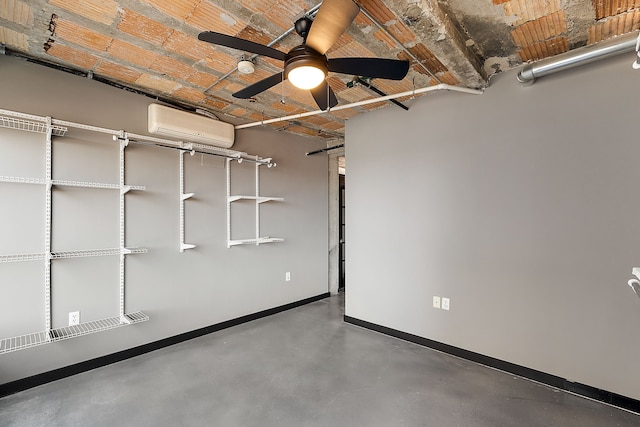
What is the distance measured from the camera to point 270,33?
6.91 ft

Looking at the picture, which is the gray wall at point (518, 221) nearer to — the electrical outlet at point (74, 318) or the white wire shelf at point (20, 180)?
the electrical outlet at point (74, 318)

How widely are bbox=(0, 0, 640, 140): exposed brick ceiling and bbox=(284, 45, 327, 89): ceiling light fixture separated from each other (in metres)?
0.49

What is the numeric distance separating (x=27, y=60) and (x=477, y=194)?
13.7ft

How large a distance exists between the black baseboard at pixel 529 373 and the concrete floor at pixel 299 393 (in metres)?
0.08

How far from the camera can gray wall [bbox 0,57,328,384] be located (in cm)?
240

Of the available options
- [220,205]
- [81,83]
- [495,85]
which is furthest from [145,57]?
[495,85]

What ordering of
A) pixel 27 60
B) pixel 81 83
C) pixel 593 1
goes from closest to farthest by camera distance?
pixel 593 1 < pixel 27 60 < pixel 81 83

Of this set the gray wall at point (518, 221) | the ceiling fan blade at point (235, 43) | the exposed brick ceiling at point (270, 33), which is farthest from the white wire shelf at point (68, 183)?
the gray wall at point (518, 221)

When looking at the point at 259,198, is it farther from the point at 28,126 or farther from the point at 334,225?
the point at 28,126

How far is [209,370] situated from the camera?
2727 millimetres

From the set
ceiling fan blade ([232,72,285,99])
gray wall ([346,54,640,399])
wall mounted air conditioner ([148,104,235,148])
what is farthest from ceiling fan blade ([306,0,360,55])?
wall mounted air conditioner ([148,104,235,148])

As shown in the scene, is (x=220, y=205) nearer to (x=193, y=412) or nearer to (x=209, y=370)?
(x=209, y=370)

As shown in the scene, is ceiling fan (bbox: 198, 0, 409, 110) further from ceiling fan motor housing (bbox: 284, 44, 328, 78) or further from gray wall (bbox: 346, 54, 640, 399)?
gray wall (bbox: 346, 54, 640, 399)

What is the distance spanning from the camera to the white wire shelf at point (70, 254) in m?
2.31
